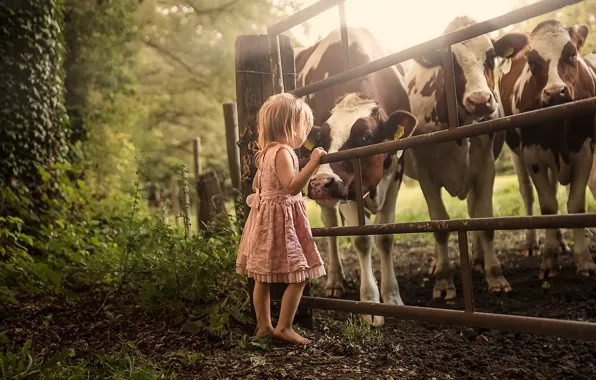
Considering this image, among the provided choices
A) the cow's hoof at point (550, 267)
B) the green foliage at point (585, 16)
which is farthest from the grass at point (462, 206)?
the cow's hoof at point (550, 267)

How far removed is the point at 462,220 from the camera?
2.80 meters

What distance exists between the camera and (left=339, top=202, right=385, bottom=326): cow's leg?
13.5ft

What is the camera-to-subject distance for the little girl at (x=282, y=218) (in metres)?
2.96

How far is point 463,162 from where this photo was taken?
5.18m

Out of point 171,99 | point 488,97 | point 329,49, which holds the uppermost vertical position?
point 171,99

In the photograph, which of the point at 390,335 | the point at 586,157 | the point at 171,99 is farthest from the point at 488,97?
the point at 171,99

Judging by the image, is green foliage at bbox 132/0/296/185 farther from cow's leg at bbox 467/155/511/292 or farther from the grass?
cow's leg at bbox 467/155/511/292

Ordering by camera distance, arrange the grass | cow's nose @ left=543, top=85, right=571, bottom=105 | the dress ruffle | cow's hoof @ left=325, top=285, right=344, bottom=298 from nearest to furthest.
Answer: the dress ruffle, cow's nose @ left=543, top=85, right=571, bottom=105, cow's hoof @ left=325, top=285, right=344, bottom=298, the grass

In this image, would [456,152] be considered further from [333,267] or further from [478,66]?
[333,267]

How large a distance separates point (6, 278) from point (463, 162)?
3.73m

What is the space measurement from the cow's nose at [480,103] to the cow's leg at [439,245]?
99 centimetres

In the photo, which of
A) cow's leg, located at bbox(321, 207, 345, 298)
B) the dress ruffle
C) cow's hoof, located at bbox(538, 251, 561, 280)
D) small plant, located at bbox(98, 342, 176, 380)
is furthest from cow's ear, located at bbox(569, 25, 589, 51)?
small plant, located at bbox(98, 342, 176, 380)

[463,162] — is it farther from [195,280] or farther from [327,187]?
[195,280]

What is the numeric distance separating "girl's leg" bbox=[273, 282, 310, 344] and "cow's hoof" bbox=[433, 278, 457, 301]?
1.95m
